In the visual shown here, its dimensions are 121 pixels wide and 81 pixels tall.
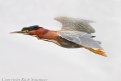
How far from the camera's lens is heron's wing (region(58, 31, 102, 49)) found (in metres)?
21.2

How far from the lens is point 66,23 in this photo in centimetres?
2294

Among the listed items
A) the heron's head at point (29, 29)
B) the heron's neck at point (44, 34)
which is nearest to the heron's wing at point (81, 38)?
the heron's neck at point (44, 34)

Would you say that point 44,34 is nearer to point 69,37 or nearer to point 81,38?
point 69,37

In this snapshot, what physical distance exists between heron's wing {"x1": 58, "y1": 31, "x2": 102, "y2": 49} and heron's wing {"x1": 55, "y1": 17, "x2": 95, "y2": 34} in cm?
54

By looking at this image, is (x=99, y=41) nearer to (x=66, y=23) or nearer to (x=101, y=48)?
(x=101, y=48)

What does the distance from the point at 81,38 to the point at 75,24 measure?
1.36m

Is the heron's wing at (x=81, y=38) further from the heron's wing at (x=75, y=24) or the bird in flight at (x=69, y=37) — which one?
the heron's wing at (x=75, y=24)

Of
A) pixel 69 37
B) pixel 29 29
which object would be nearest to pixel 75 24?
pixel 69 37

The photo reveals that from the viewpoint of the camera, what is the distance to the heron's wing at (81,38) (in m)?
21.2

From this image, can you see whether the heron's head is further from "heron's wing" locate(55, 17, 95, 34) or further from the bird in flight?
"heron's wing" locate(55, 17, 95, 34)

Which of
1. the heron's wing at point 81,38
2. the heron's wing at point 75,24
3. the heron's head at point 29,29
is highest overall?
the heron's wing at point 75,24

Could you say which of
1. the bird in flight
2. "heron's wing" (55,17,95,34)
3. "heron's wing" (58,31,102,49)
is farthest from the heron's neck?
"heron's wing" (55,17,95,34)

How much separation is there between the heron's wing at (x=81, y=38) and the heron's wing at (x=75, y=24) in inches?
21.1

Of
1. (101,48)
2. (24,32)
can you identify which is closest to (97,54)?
(101,48)
